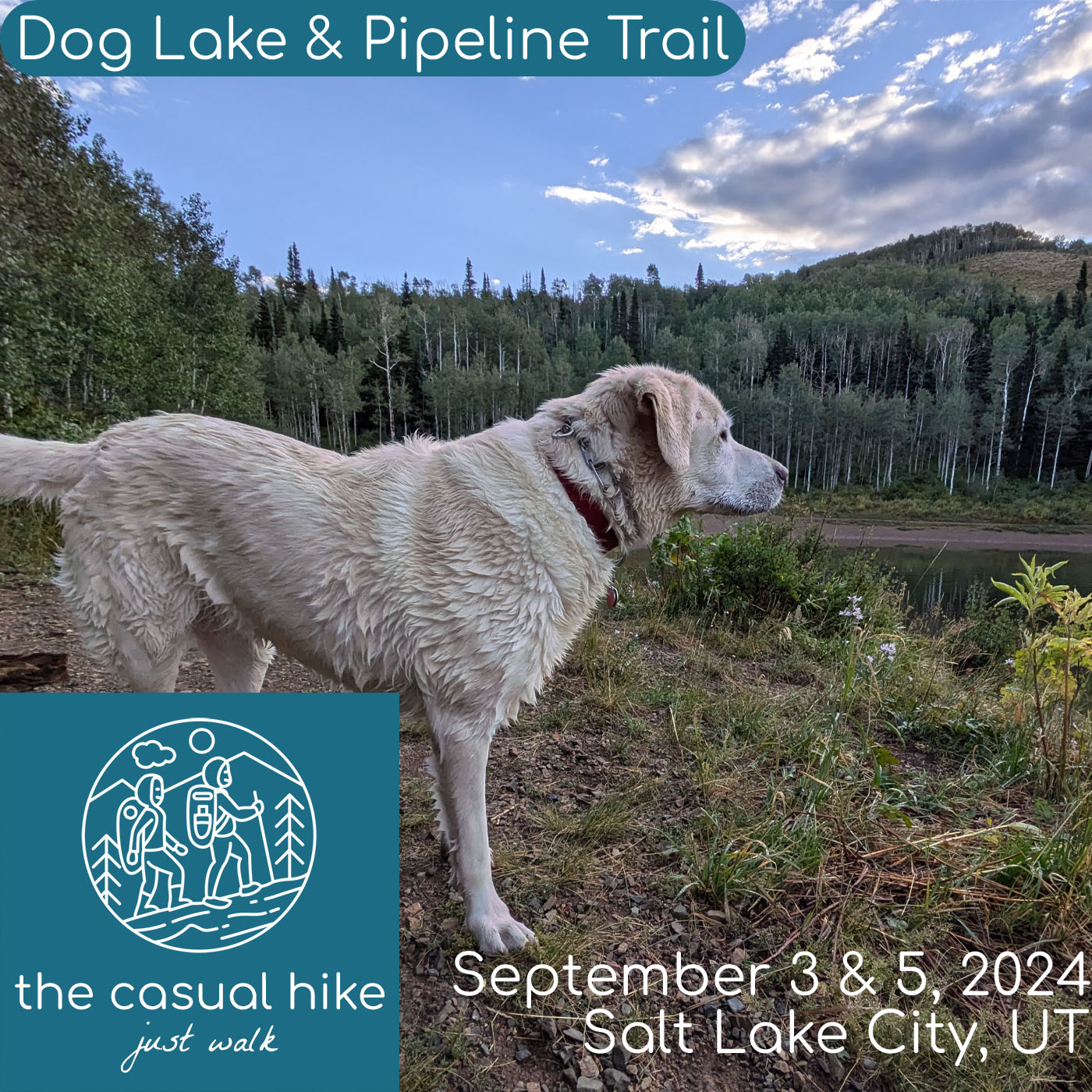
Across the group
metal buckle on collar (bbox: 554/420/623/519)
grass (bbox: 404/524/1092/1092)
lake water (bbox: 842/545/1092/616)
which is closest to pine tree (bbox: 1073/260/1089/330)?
lake water (bbox: 842/545/1092/616)

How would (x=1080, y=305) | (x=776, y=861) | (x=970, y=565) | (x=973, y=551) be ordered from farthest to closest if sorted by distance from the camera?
(x=1080, y=305)
(x=973, y=551)
(x=970, y=565)
(x=776, y=861)

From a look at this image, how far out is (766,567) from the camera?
22.9 feet

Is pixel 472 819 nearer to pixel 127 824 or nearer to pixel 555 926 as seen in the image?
pixel 555 926

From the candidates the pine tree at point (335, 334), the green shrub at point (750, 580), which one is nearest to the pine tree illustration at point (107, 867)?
the green shrub at point (750, 580)

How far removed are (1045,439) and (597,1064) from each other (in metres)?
76.2

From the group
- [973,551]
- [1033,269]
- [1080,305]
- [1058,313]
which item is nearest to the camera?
[973,551]

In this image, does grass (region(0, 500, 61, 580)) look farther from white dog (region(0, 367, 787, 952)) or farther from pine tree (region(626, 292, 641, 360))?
pine tree (region(626, 292, 641, 360))

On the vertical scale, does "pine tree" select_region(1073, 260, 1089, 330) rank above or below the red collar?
above

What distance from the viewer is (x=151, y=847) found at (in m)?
1.69

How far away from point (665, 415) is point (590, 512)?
0.53 meters

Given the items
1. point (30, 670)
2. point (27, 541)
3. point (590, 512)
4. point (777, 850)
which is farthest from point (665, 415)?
point (27, 541)

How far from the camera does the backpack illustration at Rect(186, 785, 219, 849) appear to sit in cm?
167

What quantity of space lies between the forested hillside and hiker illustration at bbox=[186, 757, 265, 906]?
10051 mm

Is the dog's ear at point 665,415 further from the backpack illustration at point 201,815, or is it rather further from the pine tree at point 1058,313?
the pine tree at point 1058,313
